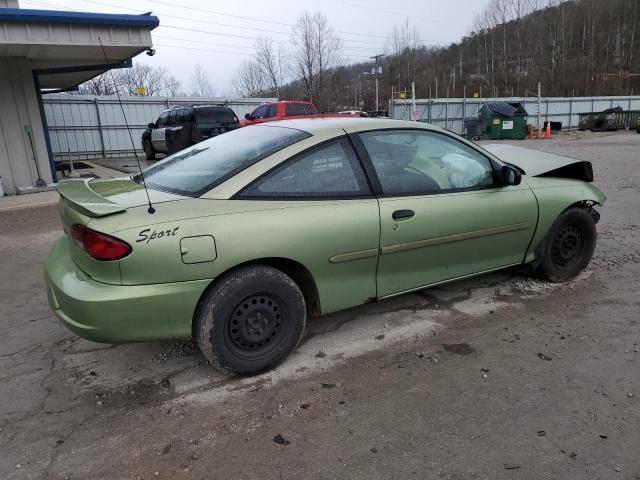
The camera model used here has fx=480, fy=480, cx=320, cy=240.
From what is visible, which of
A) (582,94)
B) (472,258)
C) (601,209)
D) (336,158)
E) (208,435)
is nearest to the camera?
(208,435)

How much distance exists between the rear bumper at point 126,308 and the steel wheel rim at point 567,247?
323 centimetres

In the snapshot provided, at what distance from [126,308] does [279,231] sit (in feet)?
3.12

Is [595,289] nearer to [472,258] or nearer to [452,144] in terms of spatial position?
[472,258]

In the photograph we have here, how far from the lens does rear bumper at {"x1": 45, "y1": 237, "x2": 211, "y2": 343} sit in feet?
8.43

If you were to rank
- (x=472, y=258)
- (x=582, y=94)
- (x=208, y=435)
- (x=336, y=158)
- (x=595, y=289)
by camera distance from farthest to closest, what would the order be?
(x=582, y=94) < (x=595, y=289) < (x=472, y=258) < (x=336, y=158) < (x=208, y=435)

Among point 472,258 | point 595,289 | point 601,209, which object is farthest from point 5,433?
point 601,209

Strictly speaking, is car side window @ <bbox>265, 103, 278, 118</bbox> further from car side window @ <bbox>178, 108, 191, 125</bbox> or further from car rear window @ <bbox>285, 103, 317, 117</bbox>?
car side window @ <bbox>178, 108, 191, 125</bbox>

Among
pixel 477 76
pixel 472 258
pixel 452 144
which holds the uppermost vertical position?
pixel 477 76

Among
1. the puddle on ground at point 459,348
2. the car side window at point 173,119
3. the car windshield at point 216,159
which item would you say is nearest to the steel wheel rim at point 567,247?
the puddle on ground at point 459,348

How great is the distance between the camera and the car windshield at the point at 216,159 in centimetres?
305

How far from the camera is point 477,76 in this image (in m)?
65.4

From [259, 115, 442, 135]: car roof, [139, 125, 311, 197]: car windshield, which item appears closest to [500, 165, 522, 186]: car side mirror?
[259, 115, 442, 135]: car roof

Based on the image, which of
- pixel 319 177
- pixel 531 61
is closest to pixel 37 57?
pixel 319 177

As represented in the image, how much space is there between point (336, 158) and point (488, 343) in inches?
66.3
